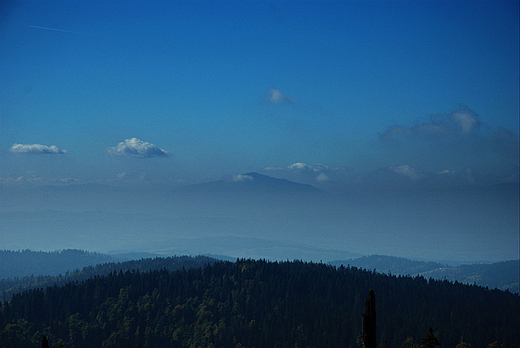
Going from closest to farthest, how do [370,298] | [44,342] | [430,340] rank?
[370,298]
[44,342]
[430,340]

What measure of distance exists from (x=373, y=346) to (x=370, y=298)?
257 cm

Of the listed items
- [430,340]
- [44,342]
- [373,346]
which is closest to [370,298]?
[373,346]

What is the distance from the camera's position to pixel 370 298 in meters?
23.5

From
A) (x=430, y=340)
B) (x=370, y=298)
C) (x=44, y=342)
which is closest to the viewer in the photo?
(x=370, y=298)

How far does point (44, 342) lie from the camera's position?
3128 cm

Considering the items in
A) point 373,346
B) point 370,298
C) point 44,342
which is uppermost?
point 370,298

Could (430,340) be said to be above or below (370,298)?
below

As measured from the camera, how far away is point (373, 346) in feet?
77.6

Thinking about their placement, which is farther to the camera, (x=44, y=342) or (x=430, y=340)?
(x=430, y=340)

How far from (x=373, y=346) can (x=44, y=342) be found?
22.3 metres

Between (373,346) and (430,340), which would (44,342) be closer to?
(373,346)

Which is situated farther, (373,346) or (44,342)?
(44,342)

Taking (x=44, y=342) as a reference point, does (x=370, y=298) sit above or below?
above

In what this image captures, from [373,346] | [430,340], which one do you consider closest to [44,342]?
[373,346]
